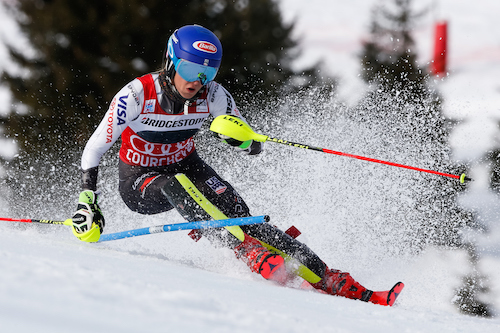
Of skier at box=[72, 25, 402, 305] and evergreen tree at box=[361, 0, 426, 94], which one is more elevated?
evergreen tree at box=[361, 0, 426, 94]

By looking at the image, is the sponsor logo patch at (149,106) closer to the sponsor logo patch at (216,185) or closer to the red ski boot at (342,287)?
the sponsor logo patch at (216,185)

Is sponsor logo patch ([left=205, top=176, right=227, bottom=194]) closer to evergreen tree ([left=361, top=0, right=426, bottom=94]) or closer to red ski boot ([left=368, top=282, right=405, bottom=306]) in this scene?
red ski boot ([left=368, top=282, right=405, bottom=306])

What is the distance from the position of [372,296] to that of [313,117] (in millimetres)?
4142

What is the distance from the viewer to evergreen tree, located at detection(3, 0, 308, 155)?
11.5 m

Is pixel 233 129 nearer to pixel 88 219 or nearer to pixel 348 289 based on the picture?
pixel 88 219

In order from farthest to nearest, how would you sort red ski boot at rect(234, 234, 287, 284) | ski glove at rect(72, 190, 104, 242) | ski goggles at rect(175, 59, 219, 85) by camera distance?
ski goggles at rect(175, 59, 219, 85), ski glove at rect(72, 190, 104, 242), red ski boot at rect(234, 234, 287, 284)

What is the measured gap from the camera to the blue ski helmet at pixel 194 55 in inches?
125

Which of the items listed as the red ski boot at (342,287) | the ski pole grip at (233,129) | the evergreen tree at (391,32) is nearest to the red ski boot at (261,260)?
the red ski boot at (342,287)

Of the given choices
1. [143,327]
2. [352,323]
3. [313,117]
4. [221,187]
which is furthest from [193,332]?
[313,117]

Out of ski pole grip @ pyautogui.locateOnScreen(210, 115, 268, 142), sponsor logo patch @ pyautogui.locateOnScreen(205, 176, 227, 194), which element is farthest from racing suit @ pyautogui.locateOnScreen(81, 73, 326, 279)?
ski pole grip @ pyautogui.locateOnScreen(210, 115, 268, 142)

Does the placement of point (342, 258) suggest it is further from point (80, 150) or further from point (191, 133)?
point (80, 150)

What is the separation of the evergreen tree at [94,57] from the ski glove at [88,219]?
Result: 8.10m

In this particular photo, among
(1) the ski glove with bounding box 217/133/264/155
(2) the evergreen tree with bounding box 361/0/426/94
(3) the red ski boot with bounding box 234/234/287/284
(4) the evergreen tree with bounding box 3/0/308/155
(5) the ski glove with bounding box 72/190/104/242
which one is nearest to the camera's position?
(3) the red ski boot with bounding box 234/234/287/284

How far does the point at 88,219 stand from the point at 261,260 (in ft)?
3.78
